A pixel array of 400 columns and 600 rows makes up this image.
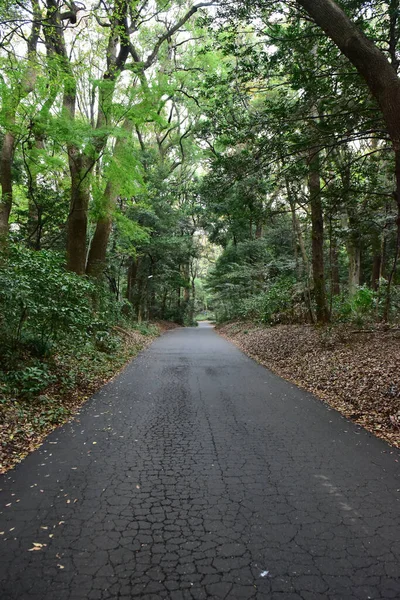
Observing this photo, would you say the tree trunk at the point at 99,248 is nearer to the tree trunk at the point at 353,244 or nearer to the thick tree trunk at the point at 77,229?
the thick tree trunk at the point at 77,229

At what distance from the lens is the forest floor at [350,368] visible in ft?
18.0

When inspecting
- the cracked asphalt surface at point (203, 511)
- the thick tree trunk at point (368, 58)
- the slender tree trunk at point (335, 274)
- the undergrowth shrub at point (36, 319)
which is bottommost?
the cracked asphalt surface at point (203, 511)

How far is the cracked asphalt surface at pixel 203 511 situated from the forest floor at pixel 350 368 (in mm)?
577

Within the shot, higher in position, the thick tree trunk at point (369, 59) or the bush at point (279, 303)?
the thick tree trunk at point (369, 59)

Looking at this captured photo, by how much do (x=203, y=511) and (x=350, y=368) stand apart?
5599 mm

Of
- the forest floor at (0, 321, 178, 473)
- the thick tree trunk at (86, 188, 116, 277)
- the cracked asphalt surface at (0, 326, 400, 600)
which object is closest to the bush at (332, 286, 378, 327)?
the cracked asphalt surface at (0, 326, 400, 600)

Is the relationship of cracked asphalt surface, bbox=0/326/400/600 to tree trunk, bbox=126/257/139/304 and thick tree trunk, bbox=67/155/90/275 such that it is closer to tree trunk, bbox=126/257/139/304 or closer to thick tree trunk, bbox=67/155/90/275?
thick tree trunk, bbox=67/155/90/275

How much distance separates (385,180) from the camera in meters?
10.5

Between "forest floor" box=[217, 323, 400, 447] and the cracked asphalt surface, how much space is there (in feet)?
1.89

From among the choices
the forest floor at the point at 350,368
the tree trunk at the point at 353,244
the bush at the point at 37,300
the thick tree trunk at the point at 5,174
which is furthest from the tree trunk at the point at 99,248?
the tree trunk at the point at 353,244

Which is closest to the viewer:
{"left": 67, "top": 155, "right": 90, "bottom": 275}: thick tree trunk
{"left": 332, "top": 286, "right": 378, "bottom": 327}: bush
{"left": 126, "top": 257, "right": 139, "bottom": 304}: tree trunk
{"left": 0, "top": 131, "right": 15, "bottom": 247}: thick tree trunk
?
{"left": 0, "top": 131, "right": 15, "bottom": 247}: thick tree trunk

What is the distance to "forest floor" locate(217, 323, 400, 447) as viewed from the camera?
18.0ft

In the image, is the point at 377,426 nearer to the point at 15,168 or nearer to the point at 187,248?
the point at 15,168

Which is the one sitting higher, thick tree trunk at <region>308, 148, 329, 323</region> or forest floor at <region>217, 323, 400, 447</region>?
thick tree trunk at <region>308, 148, 329, 323</region>
